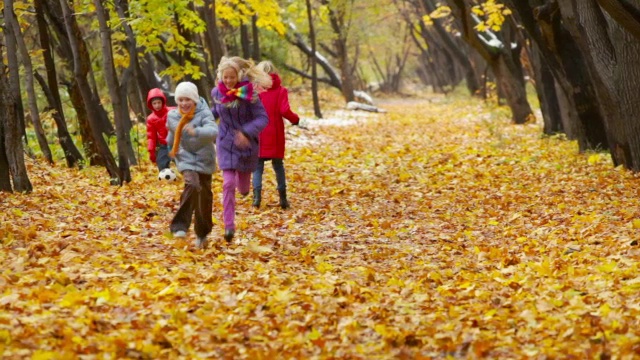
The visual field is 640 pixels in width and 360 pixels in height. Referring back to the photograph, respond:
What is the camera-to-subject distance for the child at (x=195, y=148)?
301 inches

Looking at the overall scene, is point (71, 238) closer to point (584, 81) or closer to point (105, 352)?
point (105, 352)

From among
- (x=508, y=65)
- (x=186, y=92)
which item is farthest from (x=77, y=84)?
(x=508, y=65)

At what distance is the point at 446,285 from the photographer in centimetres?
677

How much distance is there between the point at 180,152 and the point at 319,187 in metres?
5.56

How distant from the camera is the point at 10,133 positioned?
10.7 meters

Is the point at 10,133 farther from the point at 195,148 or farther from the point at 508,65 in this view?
the point at 508,65

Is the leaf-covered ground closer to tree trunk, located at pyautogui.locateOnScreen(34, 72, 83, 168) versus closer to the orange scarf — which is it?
the orange scarf

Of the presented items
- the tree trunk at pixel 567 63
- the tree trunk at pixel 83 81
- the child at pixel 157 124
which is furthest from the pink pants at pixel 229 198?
the tree trunk at pixel 567 63

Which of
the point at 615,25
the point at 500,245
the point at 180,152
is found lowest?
the point at 500,245

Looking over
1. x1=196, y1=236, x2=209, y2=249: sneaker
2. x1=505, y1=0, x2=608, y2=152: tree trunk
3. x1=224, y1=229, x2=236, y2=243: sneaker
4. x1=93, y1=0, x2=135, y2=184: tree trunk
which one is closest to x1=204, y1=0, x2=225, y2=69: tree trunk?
x1=93, y1=0, x2=135, y2=184: tree trunk

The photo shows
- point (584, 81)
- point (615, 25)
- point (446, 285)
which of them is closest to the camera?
point (446, 285)

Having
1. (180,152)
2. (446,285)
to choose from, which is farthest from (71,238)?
(446,285)

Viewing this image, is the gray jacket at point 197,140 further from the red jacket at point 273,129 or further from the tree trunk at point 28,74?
the tree trunk at point 28,74

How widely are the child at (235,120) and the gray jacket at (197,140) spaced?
49cm
